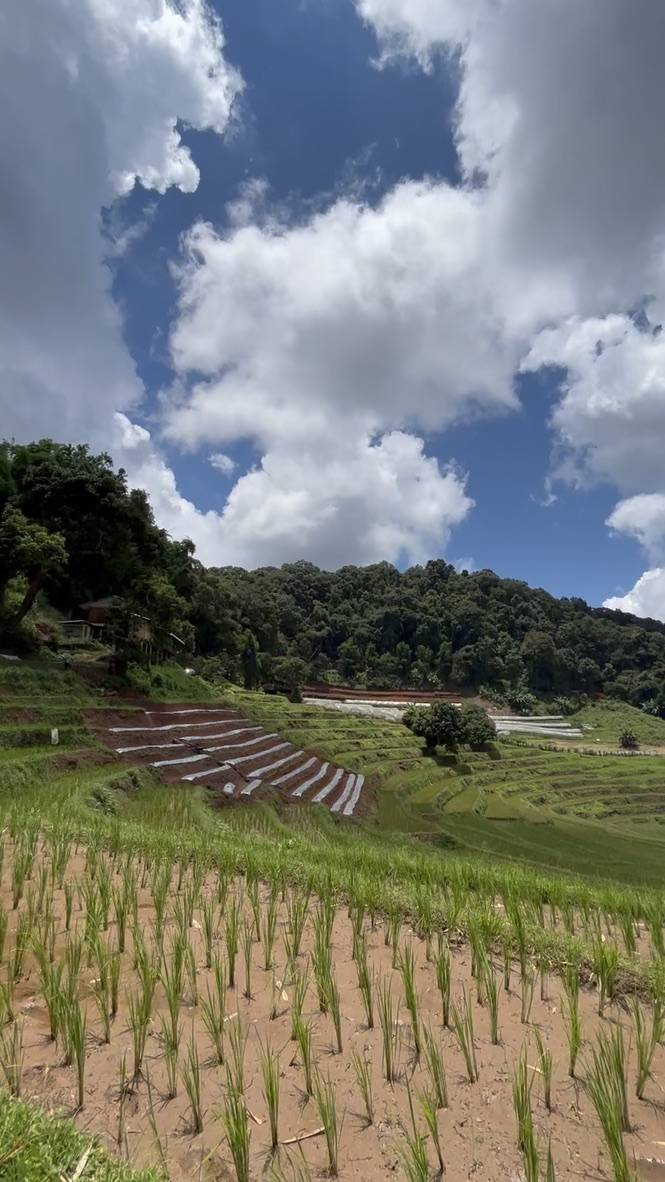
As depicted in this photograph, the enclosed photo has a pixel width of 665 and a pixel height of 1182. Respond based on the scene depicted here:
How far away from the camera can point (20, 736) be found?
53.6 feet

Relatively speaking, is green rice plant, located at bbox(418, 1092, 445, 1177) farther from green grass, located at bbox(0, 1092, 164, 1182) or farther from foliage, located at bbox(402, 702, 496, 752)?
foliage, located at bbox(402, 702, 496, 752)

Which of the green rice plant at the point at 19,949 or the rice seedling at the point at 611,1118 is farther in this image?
the green rice plant at the point at 19,949

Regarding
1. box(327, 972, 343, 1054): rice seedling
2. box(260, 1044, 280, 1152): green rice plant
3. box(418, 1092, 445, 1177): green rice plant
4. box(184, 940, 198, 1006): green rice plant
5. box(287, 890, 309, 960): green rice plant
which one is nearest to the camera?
box(418, 1092, 445, 1177): green rice plant

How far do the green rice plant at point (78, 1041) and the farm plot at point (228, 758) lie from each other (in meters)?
14.6

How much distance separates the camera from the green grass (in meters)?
1.98

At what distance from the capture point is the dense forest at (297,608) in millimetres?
27047

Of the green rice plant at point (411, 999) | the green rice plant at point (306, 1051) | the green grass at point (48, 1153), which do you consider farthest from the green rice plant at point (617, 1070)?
the green grass at point (48, 1153)

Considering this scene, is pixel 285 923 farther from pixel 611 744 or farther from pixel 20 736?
pixel 611 744

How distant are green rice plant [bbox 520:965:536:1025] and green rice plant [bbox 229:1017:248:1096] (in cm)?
153

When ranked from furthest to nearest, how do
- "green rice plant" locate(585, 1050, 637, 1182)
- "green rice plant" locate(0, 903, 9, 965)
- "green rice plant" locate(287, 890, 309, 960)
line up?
1. "green rice plant" locate(287, 890, 309, 960)
2. "green rice plant" locate(0, 903, 9, 965)
3. "green rice plant" locate(585, 1050, 637, 1182)

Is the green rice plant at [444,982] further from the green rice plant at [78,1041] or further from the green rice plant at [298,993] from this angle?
the green rice plant at [78,1041]

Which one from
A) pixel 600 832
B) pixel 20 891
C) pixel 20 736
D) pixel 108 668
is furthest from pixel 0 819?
pixel 600 832

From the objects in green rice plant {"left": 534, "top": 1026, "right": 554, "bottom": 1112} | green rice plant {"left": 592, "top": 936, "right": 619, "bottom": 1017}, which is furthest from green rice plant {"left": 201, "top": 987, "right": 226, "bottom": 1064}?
green rice plant {"left": 592, "top": 936, "right": 619, "bottom": 1017}

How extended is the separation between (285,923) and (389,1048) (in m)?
1.81
